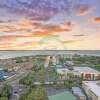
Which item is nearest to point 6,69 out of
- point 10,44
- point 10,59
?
point 10,59

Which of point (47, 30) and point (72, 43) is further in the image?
point (72, 43)

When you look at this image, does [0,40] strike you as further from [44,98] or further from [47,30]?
[44,98]

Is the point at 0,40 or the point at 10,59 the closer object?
the point at 0,40

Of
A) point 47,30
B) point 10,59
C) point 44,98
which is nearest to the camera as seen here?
point 44,98

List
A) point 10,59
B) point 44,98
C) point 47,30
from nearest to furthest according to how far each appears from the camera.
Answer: point 44,98, point 47,30, point 10,59

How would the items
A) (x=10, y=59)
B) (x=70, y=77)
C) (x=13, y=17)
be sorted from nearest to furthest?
(x=13, y=17) < (x=70, y=77) < (x=10, y=59)

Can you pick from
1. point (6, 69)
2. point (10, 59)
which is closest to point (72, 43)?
point (6, 69)

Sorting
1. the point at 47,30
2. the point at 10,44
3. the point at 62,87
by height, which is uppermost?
the point at 47,30

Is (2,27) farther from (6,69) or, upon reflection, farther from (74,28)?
(6,69)

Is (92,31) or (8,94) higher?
(92,31)
